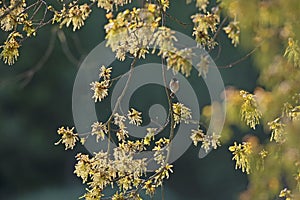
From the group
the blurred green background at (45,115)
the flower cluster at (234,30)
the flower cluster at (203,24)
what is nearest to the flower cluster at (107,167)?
the flower cluster at (203,24)

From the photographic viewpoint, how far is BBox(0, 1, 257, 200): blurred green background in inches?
295

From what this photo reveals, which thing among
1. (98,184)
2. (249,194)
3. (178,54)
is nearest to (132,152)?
(98,184)

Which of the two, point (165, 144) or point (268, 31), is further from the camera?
point (165, 144)

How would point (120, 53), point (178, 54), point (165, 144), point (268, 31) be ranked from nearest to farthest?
point (268, 31) → point (178, 54) → point (120, 53) → point (165, 144)

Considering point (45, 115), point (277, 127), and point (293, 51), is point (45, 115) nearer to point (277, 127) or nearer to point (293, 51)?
point (277, 127)

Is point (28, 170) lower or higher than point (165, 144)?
higher

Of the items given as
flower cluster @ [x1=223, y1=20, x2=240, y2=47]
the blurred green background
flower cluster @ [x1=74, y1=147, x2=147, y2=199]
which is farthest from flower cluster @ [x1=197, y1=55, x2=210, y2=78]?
the blurred green background

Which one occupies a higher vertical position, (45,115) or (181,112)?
(45,115)

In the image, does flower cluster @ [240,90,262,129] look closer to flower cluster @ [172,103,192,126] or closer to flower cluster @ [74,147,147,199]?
flower cluster @ [172,103,192,126]

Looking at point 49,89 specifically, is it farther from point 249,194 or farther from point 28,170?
point 249,194

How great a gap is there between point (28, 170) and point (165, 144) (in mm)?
5635

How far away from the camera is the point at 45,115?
25.8ft

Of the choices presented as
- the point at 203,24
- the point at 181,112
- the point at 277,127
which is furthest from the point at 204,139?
the point at 203,24

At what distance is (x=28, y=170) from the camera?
25.7 feet
